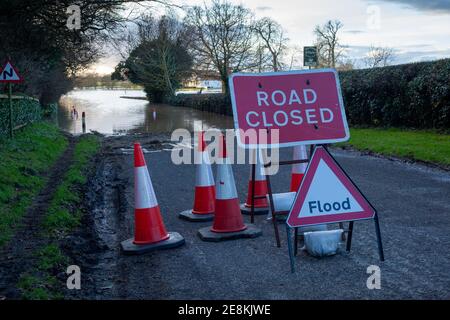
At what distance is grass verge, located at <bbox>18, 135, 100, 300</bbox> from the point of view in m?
4.43

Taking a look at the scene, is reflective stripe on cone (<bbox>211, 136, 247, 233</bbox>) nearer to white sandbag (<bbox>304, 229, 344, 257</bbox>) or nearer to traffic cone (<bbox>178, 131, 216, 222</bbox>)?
traffic cone (<bbox>178, 131, 216, 222</bbox>)

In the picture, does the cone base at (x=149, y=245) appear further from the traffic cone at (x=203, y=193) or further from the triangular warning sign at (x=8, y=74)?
the triangular warning sign at (x=8, y=74)

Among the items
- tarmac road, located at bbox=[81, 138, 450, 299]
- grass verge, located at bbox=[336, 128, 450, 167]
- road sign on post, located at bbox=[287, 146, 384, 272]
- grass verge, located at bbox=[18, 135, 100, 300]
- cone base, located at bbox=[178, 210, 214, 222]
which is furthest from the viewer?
grass verge, located at bbox=[336, 128, 450, 167]

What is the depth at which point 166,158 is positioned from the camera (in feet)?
46.9

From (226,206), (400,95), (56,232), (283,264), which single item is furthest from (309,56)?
(283,264)

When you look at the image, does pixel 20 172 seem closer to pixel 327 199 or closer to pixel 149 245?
pixel 149 245

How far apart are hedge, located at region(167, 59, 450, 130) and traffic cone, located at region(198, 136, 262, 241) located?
463 inches

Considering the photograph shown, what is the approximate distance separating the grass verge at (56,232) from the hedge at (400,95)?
10883mm

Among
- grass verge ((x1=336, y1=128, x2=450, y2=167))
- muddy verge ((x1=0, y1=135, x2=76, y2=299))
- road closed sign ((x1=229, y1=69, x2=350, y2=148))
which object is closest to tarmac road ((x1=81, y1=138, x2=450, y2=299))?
muddy verge ((x1=0, y1=135, x2=76, y2=299))

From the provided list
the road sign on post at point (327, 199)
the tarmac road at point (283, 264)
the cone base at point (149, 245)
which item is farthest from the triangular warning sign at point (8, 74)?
the road sign on post at point (327, 199)

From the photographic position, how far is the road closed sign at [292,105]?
17.6 feet

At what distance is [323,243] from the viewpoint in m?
5.14
